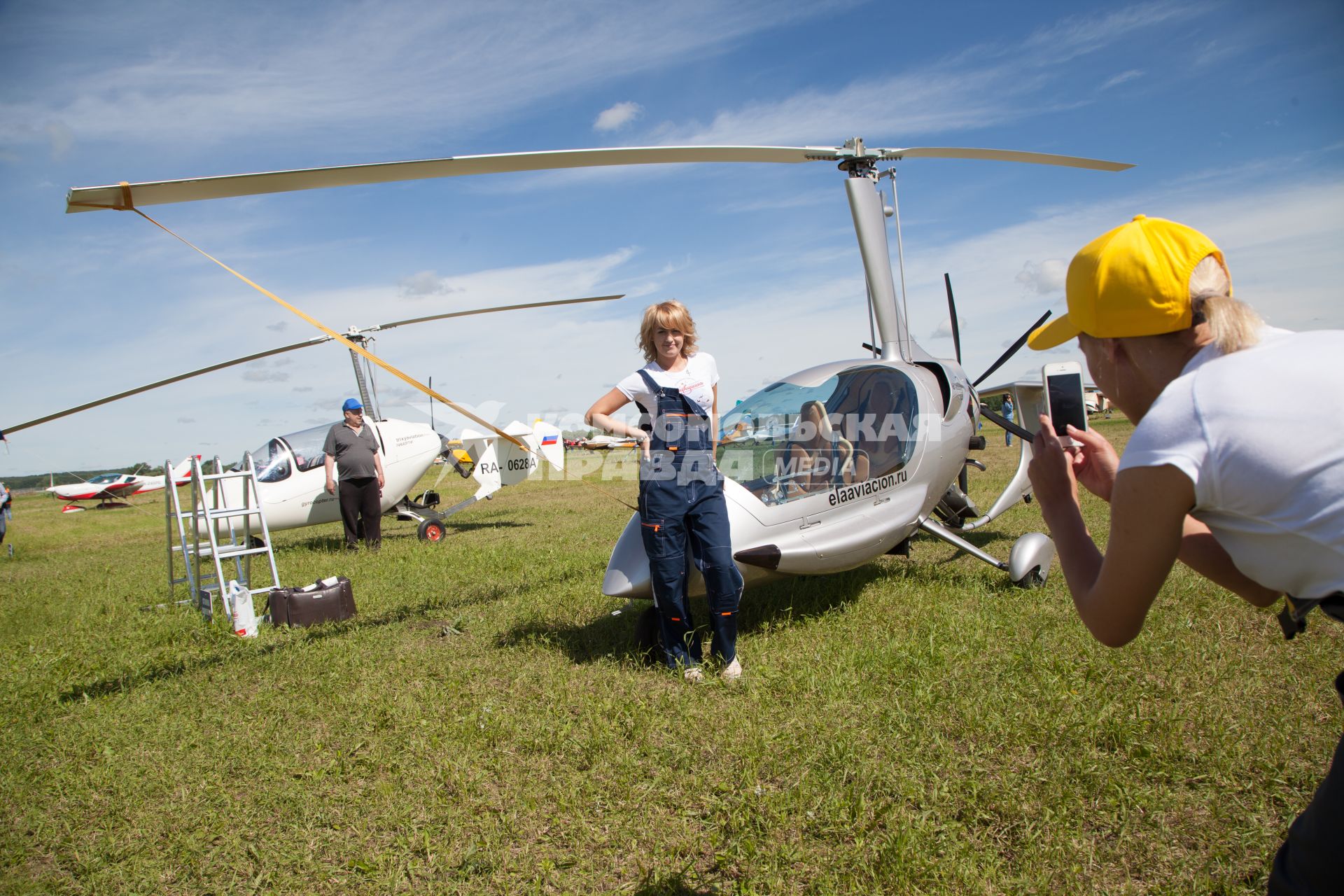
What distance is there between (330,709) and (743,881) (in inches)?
106

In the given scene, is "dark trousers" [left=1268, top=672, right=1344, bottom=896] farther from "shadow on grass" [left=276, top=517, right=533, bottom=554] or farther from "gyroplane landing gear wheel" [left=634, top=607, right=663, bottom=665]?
"shadow on grass" [left=276, top=517, right=533, bottom=554]

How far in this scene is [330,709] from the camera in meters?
4.19

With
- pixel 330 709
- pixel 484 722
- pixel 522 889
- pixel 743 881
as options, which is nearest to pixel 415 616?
pixel 330 709

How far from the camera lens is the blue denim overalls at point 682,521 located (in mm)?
4059

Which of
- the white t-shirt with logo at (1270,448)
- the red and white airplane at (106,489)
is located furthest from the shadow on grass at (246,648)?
the red and white airplane at (106,489)

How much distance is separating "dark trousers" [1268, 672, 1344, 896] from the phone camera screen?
277 centimetres

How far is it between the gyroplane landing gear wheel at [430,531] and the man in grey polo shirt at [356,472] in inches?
45.7

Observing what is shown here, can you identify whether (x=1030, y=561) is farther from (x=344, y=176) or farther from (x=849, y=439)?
(x=344, y=176)

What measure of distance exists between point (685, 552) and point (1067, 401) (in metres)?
2.38

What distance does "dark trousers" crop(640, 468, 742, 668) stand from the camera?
13.3 ft

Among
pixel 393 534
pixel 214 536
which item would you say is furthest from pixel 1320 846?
pixel 393 534

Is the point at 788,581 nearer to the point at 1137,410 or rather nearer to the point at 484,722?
the point at 484,722

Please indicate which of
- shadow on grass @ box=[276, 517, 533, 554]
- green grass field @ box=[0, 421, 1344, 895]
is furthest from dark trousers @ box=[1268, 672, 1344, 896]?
shadow on grass @ box=[276, 517, 533, 554]

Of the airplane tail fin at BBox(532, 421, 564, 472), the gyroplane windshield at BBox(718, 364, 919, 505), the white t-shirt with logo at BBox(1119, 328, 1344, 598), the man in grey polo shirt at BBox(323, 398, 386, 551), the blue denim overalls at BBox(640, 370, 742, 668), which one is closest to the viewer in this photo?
the white t-shirt with logo at BBox(1119, 328, 1344, 598)
